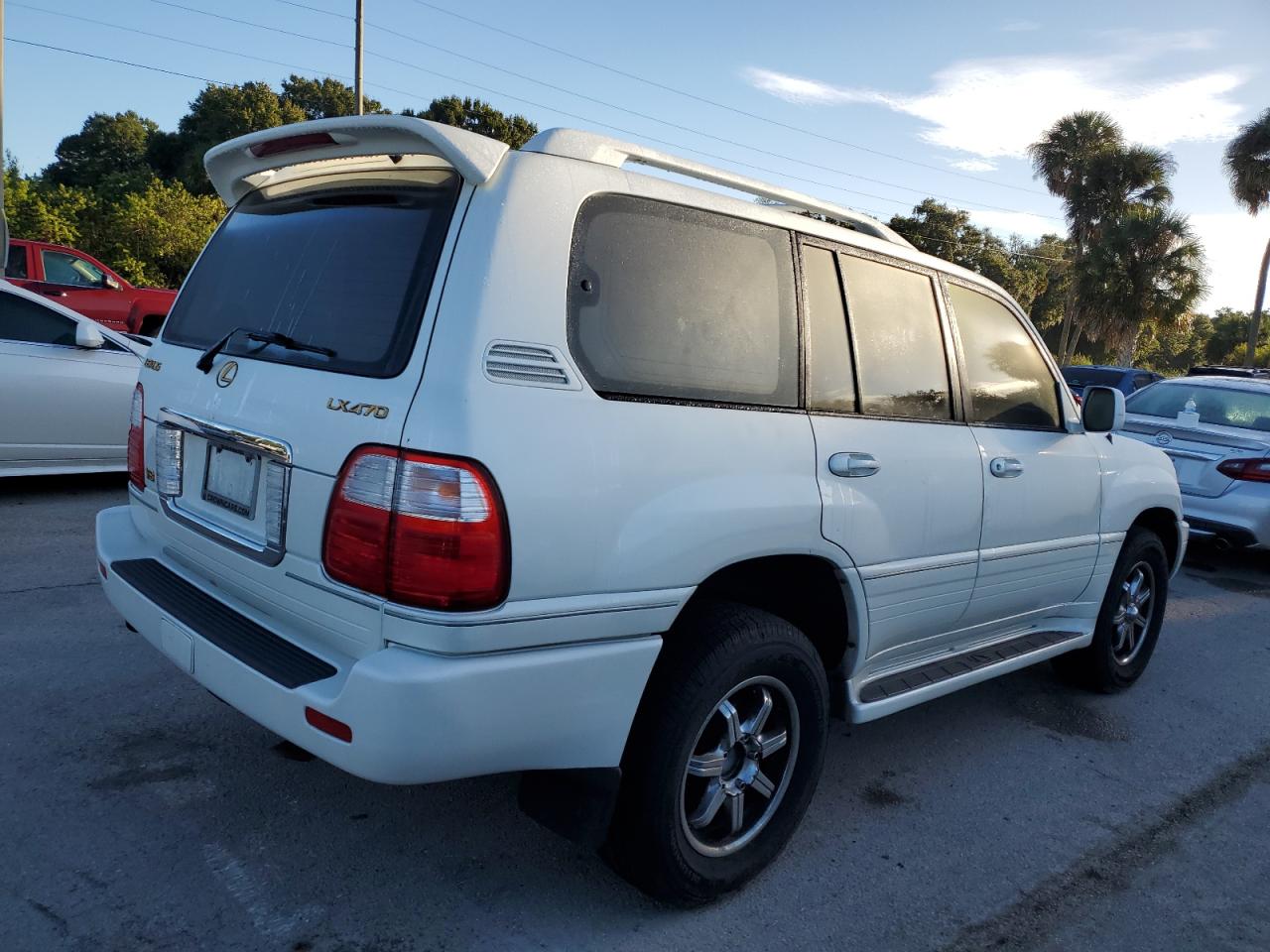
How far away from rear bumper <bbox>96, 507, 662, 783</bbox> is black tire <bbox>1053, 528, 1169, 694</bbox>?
297cm

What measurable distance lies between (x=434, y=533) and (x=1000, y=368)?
253cm

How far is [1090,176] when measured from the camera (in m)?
40.7

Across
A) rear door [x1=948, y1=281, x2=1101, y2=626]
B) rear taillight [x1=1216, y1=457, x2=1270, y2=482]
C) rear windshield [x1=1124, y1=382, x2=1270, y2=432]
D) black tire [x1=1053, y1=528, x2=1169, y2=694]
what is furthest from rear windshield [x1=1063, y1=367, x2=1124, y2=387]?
rear door [x1=948, y1=281, x2=1101, y2=626]

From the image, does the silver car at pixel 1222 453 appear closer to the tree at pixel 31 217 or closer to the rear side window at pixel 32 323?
the rear side window at pixel 32 323

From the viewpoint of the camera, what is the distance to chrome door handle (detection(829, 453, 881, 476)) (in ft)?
9.35

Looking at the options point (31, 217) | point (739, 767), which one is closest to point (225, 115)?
point (31, 217)

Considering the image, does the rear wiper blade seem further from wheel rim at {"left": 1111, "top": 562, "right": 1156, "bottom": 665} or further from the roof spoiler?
wheel rim at {"left": 1111, "top": 562, "right": 1156, "bottom": 665}

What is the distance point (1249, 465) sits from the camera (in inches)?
288

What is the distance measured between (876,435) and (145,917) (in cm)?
238

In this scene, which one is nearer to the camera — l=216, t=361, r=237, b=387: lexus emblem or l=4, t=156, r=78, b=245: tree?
l=216, t=361, r=237, b=387: lexus emblem

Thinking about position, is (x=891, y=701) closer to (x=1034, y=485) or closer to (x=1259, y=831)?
(x=1034, y=485)

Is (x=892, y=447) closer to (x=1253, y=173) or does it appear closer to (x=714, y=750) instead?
(x=714, y=750)

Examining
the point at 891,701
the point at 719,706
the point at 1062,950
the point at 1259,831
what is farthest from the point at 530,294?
the point at 1259,831

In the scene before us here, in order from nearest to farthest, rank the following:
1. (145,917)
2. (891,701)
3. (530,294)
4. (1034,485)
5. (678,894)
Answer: (530,294), (145,917), (678,894), (891,701), (1034,485)
